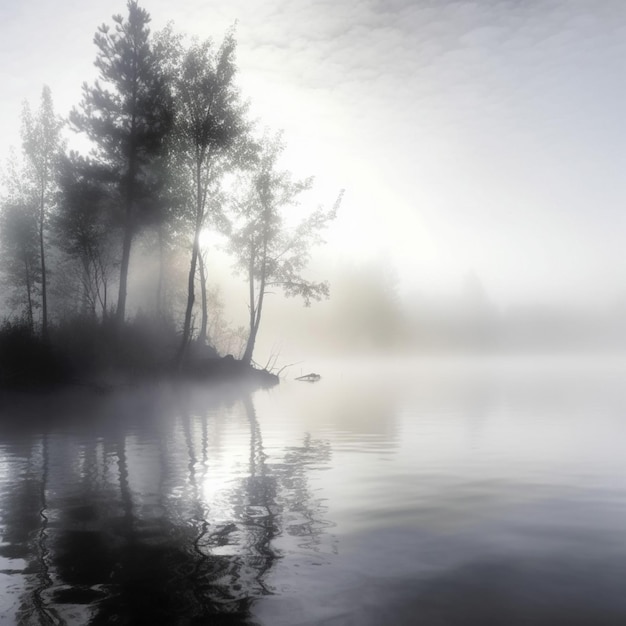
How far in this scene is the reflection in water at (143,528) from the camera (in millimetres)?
4969

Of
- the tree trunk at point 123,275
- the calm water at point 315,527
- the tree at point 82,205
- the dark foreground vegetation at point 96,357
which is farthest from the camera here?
the tree at point 82,205

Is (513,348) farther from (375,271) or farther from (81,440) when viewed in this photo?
(81,440)

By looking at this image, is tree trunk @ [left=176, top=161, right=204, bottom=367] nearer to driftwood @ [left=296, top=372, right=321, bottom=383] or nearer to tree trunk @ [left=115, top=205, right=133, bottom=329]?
tree trunk @ [left=115, top=205, right=133, bottom=329]

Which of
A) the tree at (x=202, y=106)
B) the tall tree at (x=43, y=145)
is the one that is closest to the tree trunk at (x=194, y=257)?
the tree at (x=202, y=106)

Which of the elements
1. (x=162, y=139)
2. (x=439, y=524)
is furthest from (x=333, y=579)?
(x=162, y=139)

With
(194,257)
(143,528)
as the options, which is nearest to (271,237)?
(194,257)

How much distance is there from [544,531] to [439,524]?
3.97ft

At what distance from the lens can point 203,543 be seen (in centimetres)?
657

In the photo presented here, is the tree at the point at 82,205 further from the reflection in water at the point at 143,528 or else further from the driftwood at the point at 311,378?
the reflection in water at the point at 143,528

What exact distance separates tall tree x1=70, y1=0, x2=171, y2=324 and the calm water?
17654mm

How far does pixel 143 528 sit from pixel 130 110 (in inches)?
1139

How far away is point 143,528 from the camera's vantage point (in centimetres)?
727

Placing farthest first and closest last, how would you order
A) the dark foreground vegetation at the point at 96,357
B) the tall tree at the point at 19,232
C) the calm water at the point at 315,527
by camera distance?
the tall tree at the point at 19,232, the dark foreground vegetation at the point at 96,357, the calm water at the point at 315,527

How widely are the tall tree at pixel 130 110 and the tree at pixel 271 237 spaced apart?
9.03 m
